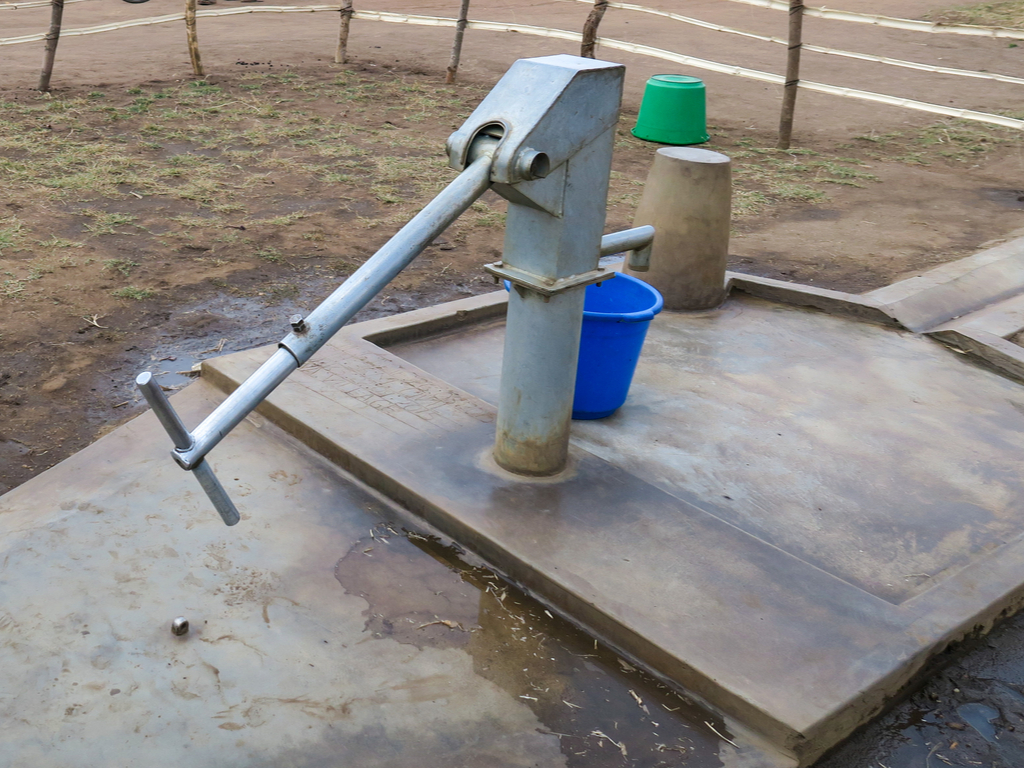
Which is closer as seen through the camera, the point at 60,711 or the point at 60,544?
the point at 60,711

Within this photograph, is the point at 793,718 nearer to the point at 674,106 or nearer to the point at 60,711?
the point at 60,711

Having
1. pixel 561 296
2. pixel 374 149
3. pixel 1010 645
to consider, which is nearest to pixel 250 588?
pixel 561 296

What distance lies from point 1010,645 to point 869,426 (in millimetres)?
1083

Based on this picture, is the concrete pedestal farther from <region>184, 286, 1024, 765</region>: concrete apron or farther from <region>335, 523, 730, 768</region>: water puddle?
<region>335, 523, 730, 768</region>: water puddle

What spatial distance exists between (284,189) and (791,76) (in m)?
4.42

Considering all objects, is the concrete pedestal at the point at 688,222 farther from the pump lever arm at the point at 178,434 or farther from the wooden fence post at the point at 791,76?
the wooden fence post at the point at 791,76

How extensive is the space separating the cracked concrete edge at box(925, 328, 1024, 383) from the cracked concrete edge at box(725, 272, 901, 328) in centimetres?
25

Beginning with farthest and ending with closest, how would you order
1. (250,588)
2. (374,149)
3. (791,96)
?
1. (791,96)
2. (374,149)
3. (250,588)

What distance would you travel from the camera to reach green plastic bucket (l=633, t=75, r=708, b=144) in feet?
24.4

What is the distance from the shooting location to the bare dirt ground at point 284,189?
4.12 meters

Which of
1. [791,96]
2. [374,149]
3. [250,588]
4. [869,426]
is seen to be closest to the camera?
[250,588]

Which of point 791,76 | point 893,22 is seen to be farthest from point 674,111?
point 893,22

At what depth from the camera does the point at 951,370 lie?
13.0ft

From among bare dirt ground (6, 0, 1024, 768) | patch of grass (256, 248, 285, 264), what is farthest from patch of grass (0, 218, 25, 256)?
patch of grass (256, 248, 285, 264)
